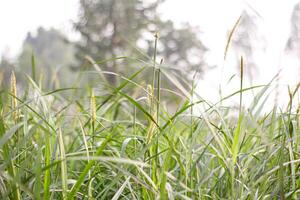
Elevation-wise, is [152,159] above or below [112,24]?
below

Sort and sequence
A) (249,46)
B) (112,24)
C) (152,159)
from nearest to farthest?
(152,159)
(249,46)
(112,24)

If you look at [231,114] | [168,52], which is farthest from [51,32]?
[231,114]

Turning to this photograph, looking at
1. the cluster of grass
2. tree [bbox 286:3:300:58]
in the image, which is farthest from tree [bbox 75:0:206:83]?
the cluster of grass

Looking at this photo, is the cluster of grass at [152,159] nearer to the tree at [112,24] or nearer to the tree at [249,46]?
the tree at [249,46]

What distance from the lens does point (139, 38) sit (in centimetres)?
1652

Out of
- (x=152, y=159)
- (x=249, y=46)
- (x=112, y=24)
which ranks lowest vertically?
(x=152, y=159)

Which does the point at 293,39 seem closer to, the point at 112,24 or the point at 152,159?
the point at 152,159

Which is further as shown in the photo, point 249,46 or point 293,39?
point 249,46

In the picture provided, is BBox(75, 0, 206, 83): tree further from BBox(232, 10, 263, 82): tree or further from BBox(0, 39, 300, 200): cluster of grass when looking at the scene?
BBox(0, 39, 300, 200): cluster of grass

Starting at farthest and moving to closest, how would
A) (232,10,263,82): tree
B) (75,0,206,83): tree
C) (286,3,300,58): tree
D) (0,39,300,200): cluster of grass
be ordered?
(75,0,206,83): tree → (286,3,300,58): tree → (232,10,263,82): tree → (0,39,300,200): cluster of grass

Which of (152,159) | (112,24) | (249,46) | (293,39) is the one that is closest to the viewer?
(152,159)

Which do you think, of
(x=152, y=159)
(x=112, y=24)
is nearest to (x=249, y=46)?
(x=152, y=159)

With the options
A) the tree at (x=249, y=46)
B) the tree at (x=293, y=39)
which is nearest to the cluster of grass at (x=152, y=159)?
the tree at (x=249, y=46)

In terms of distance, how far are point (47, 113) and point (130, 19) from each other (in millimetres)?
15420
